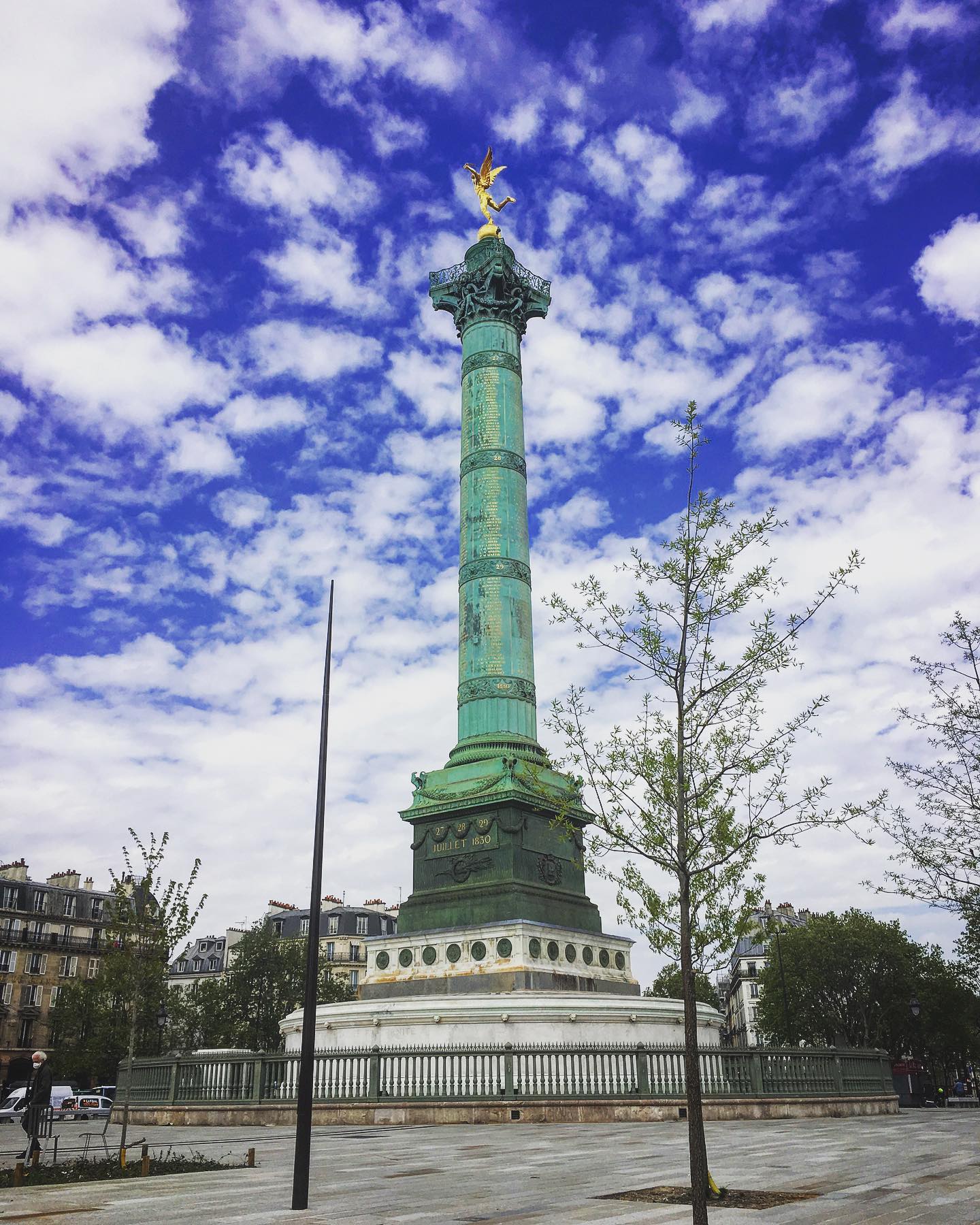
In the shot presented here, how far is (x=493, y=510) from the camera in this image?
38250 mm

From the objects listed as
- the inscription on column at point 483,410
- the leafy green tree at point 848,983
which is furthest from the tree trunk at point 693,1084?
the leafy green tree at point 848,983

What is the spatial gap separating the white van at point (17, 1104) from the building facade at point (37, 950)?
1596 cm

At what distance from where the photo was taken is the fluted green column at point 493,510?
1411 inches

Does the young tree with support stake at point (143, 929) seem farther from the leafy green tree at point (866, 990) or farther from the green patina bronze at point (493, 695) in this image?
the leafy green tree at point (866, 990)

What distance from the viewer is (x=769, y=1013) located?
6444cm

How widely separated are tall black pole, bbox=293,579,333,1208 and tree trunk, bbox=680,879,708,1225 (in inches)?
146

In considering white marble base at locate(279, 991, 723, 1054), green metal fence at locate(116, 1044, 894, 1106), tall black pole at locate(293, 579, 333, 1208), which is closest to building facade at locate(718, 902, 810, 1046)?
white marble base at locate(279, 991, 723, 1054)

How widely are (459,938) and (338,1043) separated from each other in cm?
474

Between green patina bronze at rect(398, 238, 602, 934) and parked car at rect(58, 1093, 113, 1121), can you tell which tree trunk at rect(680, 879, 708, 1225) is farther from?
parked car at rect(58, 1093, 113, 1121)

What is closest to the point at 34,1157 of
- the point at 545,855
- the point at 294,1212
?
the point at 294,1212

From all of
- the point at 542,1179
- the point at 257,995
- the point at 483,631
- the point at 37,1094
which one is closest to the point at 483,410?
the point at 483,631

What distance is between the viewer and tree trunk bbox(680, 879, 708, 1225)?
8.32m

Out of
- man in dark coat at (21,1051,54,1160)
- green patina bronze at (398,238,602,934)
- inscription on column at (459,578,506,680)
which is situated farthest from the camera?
inscription on column at (459,578,506,680)

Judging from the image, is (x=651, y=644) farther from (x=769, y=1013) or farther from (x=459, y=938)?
(x=769, y=1013)
